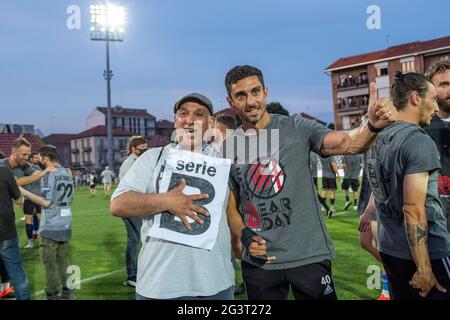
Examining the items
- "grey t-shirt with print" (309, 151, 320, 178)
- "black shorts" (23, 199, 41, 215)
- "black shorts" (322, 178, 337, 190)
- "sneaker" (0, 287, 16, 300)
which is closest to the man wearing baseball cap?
"grey t-shirt with print" (309, 151, 320, 178)

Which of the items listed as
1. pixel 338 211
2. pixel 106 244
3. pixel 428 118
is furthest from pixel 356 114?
pixel 428 118

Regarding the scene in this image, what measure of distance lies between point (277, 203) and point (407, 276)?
3.09 feet

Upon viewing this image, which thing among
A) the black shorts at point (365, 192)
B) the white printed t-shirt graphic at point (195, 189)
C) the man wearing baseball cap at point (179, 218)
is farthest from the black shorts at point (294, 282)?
the black shorts at point (365, 192)

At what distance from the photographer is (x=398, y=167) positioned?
2.67m

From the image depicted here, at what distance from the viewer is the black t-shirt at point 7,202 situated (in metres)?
4.80

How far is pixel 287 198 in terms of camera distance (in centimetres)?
277

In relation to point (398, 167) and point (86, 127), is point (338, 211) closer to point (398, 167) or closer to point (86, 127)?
point (398, 167)

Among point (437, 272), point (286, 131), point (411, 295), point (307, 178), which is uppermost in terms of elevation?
point (286, 131)

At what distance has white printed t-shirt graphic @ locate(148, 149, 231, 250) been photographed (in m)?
2.47

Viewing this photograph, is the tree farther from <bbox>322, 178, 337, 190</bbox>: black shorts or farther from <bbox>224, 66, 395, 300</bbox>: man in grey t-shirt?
<bbox>224, 66, 395, 300</bbox>: man in grey t-shirt

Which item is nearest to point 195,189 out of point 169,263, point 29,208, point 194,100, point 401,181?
point 169,263

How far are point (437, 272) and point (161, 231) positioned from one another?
5.53 ft

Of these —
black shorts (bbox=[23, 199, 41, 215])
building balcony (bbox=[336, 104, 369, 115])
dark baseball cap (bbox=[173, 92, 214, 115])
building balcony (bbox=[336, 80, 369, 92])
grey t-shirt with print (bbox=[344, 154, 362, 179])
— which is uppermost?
building balcony (bbox=[336, 80, 369, 92])

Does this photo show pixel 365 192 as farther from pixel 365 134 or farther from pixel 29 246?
pixel 29 246
